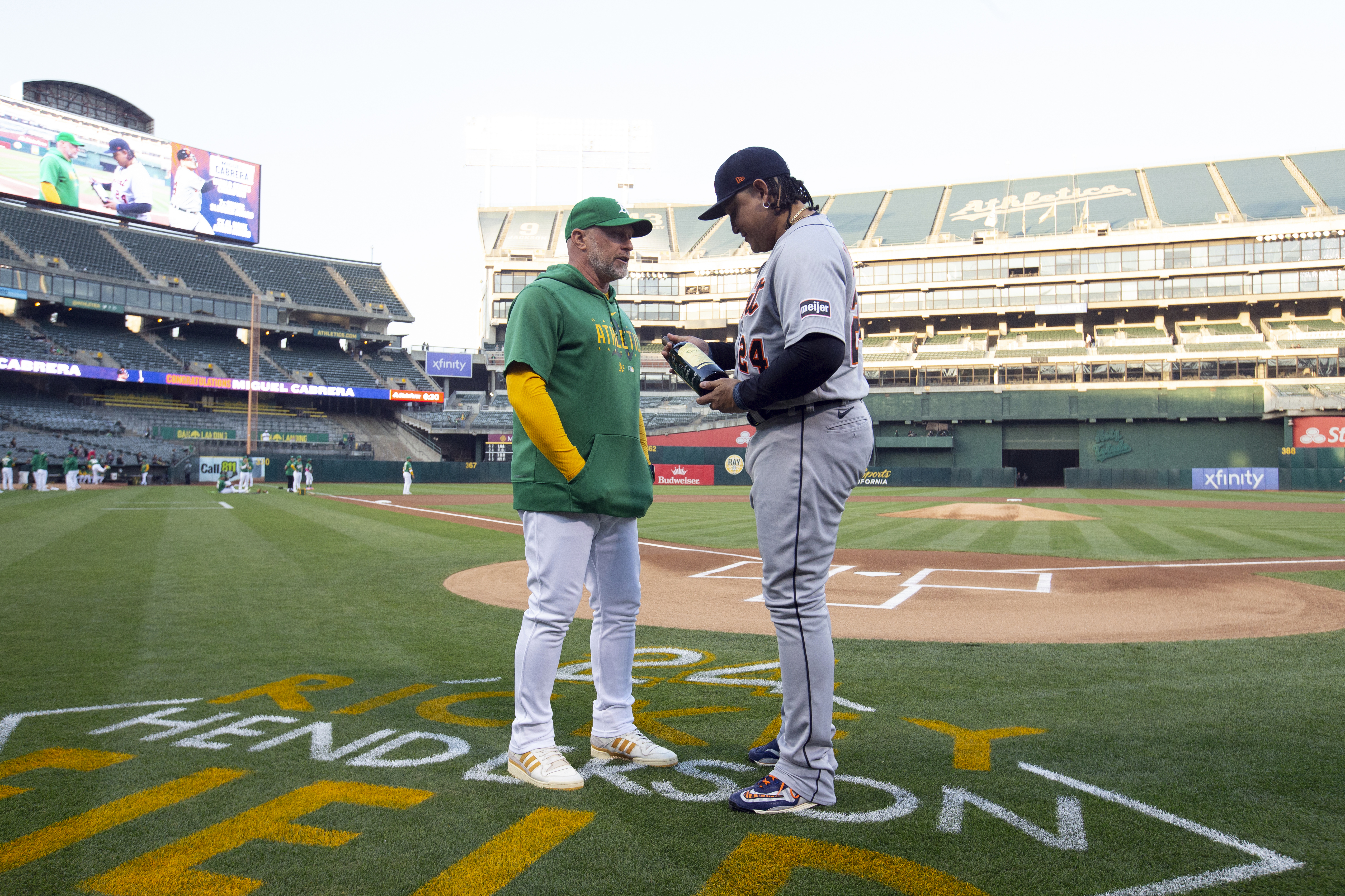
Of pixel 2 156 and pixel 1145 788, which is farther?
pixel 2 156

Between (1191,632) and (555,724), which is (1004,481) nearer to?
(1191,632)

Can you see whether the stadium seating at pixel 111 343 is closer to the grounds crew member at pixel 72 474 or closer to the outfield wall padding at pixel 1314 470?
the grounds crew member at pixel 72 474

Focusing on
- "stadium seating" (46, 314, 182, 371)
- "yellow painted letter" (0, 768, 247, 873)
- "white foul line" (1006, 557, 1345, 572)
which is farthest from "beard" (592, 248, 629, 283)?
"stadium seating" (46, 314, 182, 371)

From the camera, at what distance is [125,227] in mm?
47906

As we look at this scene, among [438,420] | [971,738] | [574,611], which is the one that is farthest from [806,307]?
[438,420]

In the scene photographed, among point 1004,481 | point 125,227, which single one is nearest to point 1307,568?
point 1004,481

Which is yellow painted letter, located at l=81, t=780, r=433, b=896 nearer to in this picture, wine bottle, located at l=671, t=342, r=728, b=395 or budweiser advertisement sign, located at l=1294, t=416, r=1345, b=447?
wine bottle, located at l=671, t=342, r=728, b=395

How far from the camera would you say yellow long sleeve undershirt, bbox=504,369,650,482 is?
2.88 meters

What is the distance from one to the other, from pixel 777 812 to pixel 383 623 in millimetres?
4056

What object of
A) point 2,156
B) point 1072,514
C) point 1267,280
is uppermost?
point 2,156

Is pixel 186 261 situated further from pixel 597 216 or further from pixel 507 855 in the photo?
pixel 507 855

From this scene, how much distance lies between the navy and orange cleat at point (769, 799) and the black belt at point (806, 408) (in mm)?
1197

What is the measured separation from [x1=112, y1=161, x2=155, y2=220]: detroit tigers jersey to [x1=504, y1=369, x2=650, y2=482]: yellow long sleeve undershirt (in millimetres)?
55238

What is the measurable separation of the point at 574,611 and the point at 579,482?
48 centimetres
